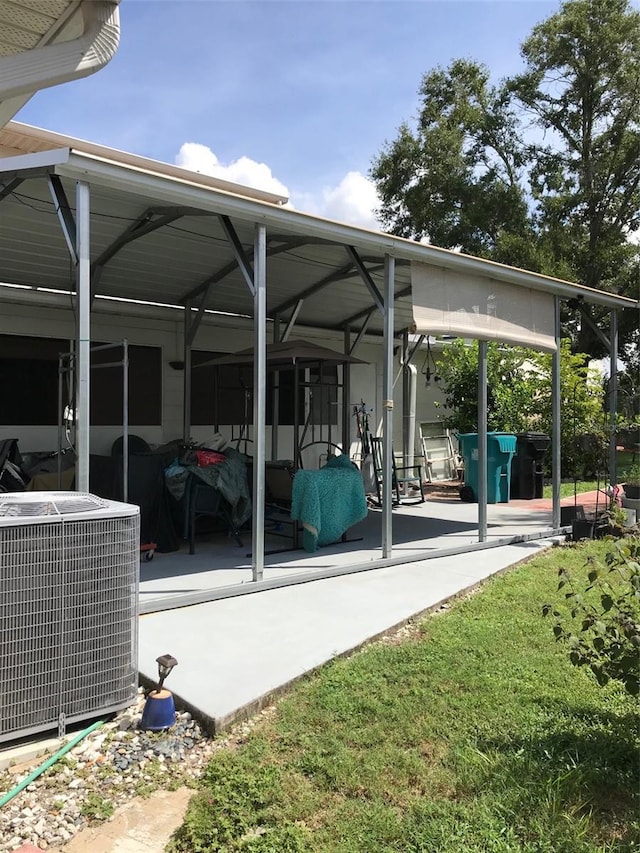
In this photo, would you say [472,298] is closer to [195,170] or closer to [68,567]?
[195,170]

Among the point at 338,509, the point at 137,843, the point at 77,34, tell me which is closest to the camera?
the point at 137,843

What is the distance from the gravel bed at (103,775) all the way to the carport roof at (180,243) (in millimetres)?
2887

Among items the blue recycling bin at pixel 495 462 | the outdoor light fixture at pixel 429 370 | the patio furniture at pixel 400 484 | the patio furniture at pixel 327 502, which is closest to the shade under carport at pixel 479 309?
the patio furniture at pixel 327 502

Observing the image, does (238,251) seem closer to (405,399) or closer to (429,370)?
(405,399)

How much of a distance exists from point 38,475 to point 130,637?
3747 millimetres

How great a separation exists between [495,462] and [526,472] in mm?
1028

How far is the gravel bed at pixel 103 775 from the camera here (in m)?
2.28

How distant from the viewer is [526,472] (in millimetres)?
10430

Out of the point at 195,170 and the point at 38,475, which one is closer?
the point at 38,475

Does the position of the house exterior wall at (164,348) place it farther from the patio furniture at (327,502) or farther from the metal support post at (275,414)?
the patio furniture at (327,502)

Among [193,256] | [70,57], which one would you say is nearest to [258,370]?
[70,57]

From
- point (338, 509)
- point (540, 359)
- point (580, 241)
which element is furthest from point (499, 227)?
point (338, 509)

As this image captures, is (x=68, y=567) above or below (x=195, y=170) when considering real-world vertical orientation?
below

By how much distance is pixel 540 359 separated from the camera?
40.2 feet
